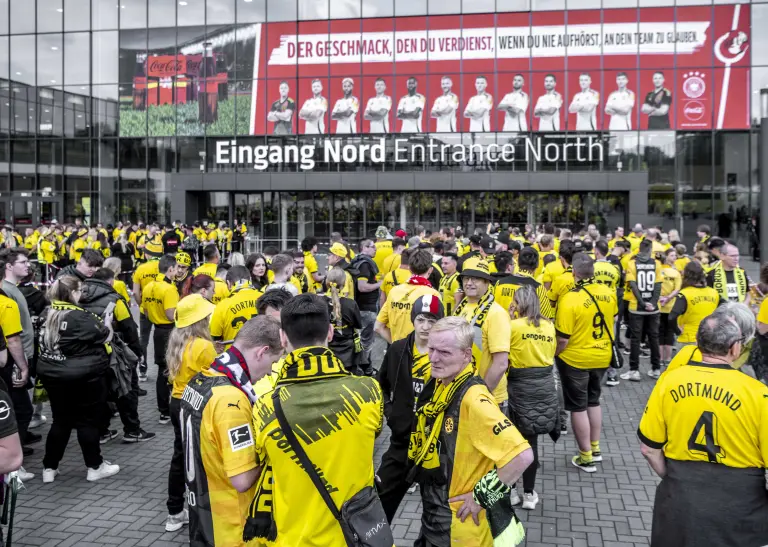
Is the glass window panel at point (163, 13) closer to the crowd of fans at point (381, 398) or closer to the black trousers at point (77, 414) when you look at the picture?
the crowd of fans at point (381, 398)

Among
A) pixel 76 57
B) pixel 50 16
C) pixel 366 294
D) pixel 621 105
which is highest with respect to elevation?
pixel 50 16

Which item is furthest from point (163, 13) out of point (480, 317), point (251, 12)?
point (480, 317)

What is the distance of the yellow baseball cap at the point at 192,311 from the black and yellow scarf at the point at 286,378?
2558mm

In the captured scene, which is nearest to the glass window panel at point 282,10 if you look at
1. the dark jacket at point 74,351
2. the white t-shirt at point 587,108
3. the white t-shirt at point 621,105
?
the white t-shirt at point 587,108

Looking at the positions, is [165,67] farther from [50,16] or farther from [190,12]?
[50,16]

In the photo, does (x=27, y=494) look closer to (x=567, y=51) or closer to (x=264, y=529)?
(x=264, y=529)

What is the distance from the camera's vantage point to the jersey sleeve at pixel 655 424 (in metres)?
3.58

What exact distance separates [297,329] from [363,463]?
0.66m

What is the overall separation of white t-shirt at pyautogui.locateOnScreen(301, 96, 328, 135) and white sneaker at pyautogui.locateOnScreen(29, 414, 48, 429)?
23.3m

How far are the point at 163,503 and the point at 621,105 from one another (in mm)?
26932

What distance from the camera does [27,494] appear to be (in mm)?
6258

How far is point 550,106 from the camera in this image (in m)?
28.8

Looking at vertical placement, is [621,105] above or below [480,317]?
above

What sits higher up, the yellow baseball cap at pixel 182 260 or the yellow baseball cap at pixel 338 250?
the yellow baseball cap at pixel 338 250
